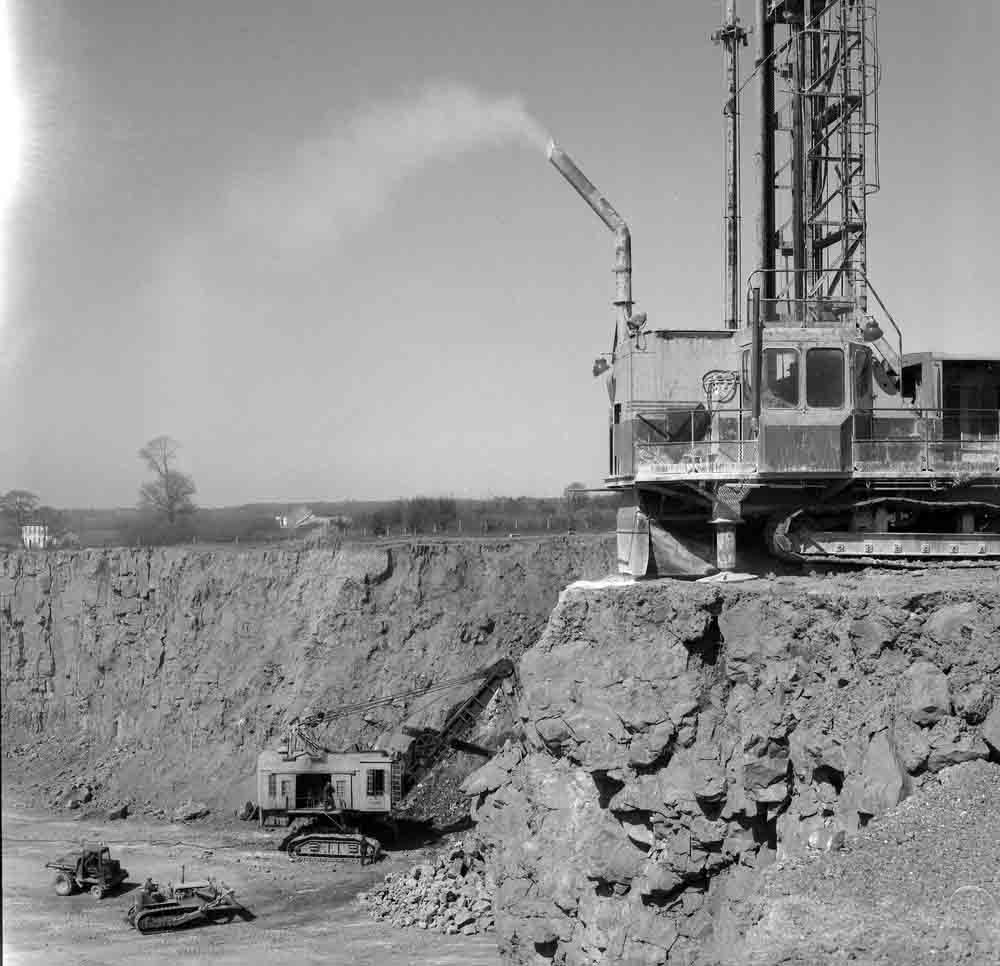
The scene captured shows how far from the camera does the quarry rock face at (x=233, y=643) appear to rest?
130ft

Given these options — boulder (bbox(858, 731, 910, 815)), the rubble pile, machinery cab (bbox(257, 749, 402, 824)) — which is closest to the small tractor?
machinery cab (bbox(257, 749, 402, 824))

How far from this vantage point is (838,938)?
8.06 m

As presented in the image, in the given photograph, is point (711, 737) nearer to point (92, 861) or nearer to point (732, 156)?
point (732, 156)

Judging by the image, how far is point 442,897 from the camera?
2666 centimetres

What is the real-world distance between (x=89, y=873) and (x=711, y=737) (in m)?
22.1

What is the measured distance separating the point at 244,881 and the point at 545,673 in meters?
18.8

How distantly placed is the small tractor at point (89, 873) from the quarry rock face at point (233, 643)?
8.51 metres

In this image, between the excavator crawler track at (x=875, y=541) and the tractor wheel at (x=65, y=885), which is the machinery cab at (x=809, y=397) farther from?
the tractor wheel at (x=65, y=885)

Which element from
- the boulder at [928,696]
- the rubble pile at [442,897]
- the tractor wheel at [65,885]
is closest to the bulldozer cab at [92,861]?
the tractor wheel at [65,885]

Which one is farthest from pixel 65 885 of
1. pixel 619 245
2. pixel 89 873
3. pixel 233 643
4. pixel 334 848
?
pixel 619 245

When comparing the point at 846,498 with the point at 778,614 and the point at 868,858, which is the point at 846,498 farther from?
the point at 868,858

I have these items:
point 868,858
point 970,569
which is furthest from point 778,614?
point 868,858

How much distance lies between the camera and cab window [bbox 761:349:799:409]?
563 inches

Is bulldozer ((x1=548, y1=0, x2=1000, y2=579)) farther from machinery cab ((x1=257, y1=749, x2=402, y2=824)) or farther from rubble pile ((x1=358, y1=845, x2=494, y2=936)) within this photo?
machinery cab ((x1=257, y1=749, x2=402, y2=824))
